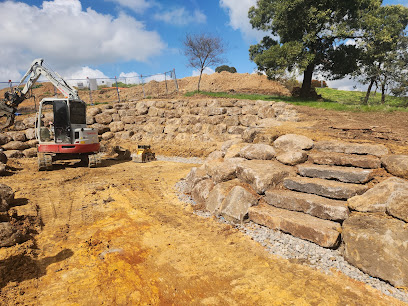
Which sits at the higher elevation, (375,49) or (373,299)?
(375,49)

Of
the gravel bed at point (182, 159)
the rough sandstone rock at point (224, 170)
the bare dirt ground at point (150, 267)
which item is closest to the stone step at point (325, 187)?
the rough sandstone rock at point (224, 170)

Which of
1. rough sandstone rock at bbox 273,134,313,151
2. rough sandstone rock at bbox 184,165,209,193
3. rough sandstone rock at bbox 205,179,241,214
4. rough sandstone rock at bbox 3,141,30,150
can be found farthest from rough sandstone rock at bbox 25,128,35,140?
rough sandstone rock at bbox 273,134,313,151

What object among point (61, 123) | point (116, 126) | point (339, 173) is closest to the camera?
point (339, 173)

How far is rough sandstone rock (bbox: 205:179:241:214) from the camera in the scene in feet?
19.2

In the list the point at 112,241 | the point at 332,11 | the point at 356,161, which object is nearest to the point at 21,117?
the point at 112,241

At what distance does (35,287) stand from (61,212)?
2991mm

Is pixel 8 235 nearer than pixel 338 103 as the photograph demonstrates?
Yes

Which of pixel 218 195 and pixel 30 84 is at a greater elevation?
pixel 30 84

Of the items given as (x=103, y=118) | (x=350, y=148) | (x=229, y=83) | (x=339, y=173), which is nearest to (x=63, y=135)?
(x=103, y=118)

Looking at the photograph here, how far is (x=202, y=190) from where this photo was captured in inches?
266

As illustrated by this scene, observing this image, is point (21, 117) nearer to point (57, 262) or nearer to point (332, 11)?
point (57, 262)

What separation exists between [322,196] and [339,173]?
2.16 feet

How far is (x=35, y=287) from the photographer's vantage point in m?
3.37

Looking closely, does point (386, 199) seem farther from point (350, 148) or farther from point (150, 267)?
point (150, 267)
